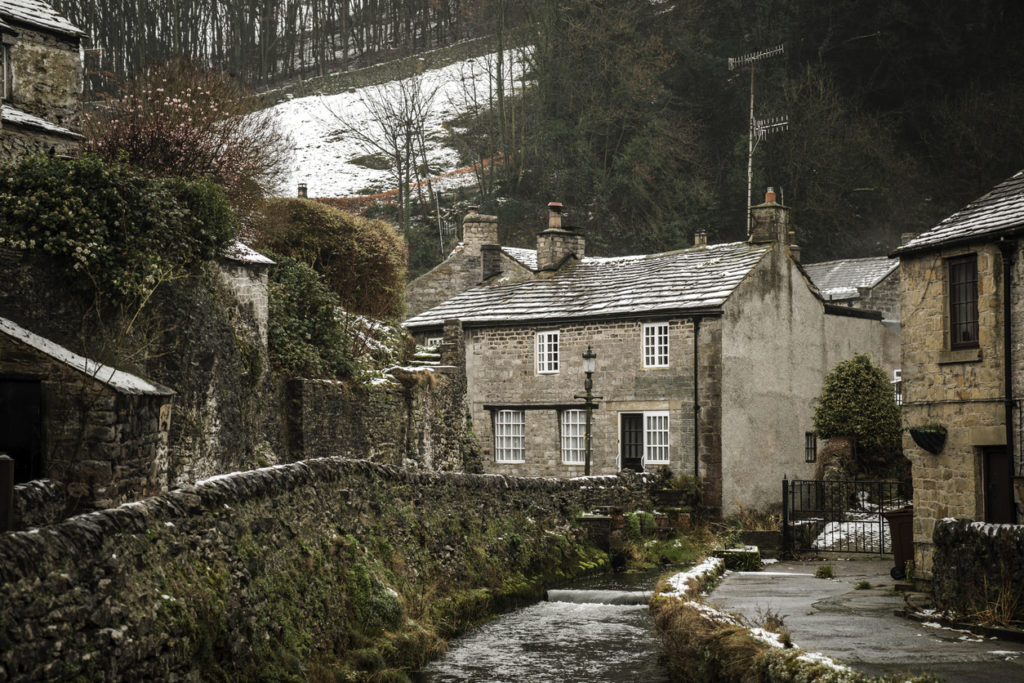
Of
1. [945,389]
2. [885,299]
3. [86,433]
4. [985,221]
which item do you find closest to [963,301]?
[985,221]

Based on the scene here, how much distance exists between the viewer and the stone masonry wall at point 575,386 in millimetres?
29547

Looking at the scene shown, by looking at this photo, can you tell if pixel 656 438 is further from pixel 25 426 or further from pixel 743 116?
pixel 743 116

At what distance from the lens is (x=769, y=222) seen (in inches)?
1233

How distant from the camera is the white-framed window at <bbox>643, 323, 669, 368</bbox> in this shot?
→ 2997 cm

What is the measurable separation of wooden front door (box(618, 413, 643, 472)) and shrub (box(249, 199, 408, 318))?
6.63 metres

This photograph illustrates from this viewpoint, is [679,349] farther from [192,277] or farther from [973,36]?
[973,36]

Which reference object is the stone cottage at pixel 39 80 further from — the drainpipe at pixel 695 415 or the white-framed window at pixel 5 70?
the drainpipe at pixel 695 415

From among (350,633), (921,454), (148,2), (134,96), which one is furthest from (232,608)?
(148,2)

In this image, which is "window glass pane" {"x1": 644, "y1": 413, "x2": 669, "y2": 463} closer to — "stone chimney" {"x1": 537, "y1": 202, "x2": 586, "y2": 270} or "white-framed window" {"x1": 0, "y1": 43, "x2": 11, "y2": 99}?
"stone chimney" {"x1": 537, "y1": 202, "x2": 586, "y2": 270}

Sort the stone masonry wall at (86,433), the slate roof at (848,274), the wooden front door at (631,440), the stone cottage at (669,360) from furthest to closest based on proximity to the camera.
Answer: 1. the slate roof at (848,274)
2. the wooden front door at (631,440)
3. the stone cottage at (669,360)
4. the stone masonry wall at (86,433)

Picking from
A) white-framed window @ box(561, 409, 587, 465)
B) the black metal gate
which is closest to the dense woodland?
white-framed window @ box(561, 409, 587, 465)

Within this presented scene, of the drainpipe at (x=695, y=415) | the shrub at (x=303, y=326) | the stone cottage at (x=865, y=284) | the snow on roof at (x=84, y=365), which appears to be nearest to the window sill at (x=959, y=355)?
the snow on roof at (x=84, y=365)

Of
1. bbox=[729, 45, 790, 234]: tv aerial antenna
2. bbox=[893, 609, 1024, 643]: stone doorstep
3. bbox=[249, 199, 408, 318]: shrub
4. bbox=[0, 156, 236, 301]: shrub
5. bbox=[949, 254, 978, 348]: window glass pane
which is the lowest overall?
bbox=[893, 609, 1024, 643]: stone doorstep

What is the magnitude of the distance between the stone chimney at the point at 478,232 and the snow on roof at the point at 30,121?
2122 cm
